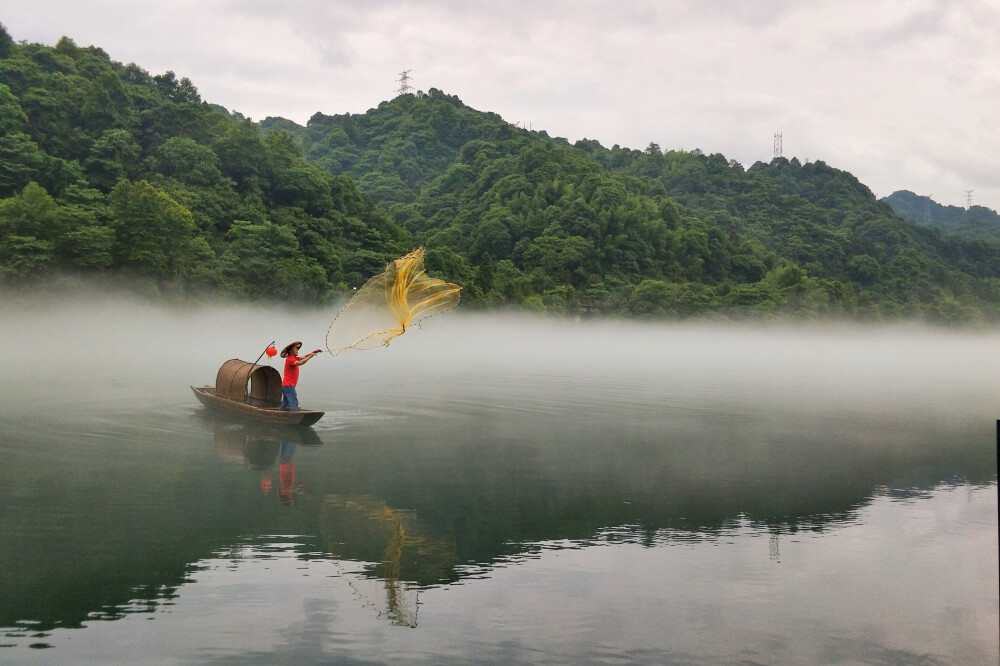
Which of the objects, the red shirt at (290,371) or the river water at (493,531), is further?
the red shirt at (290,371)

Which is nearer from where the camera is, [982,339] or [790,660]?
[790,660]

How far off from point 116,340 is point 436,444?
163ft

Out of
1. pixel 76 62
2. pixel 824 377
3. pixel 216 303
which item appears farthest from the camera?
pixel 76 62

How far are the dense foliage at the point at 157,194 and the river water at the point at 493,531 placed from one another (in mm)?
32874

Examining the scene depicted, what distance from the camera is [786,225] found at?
161000mm

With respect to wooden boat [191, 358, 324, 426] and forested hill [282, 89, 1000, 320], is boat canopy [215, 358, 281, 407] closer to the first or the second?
wooden boat [191, 358, 324, 426]

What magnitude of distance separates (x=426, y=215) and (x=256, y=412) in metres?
111

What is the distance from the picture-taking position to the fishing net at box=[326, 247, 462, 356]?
22312mm

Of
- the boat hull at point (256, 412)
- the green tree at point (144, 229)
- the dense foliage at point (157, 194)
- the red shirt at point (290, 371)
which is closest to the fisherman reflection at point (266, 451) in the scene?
the boat hull at point (256, 412)

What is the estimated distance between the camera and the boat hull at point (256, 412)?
2570 centimetres

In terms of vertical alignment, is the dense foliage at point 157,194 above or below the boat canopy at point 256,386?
above

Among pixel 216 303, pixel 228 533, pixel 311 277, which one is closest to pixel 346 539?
pixel 228 533

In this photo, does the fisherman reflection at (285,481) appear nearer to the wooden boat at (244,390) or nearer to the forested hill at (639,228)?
the wooden boat at (244,390)

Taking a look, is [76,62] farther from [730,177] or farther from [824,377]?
[730,177]
